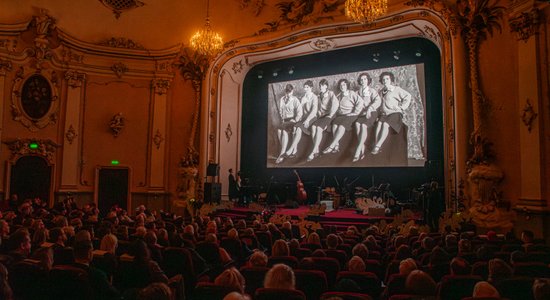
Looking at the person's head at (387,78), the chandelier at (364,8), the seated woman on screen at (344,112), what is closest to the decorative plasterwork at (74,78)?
the seated woman on screen at (344,112)

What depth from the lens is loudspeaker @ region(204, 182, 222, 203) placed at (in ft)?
51.5

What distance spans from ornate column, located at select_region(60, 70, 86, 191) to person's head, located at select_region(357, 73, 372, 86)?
1077 centimetres

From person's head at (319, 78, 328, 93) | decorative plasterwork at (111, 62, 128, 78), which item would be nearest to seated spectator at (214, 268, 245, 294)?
person's head at (319, 78, 328, 93)

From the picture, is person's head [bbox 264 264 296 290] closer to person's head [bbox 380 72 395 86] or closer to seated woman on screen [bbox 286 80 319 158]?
person's head [bbox 380 72 395 86]

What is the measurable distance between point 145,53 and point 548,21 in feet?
45.4

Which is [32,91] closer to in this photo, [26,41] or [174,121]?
[26,41]

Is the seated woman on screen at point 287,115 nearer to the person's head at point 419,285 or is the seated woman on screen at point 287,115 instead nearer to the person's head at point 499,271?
the person's head at point 499,271

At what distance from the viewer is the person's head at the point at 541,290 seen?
3061 mm

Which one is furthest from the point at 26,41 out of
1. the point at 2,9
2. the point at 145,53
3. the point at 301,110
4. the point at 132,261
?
the point at 132,261

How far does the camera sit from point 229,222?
886 cm

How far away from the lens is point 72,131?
51.2 feet

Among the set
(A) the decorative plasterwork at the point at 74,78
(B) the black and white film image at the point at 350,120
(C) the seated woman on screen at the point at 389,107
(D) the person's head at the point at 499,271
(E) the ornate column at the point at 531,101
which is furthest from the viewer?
(A) the decorative plasterwork at the point at 74,78

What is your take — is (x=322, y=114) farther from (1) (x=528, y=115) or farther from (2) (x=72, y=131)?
(2) (x=72, y=131)

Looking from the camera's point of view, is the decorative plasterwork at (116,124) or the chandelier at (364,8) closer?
the chandelier at (364,8)
